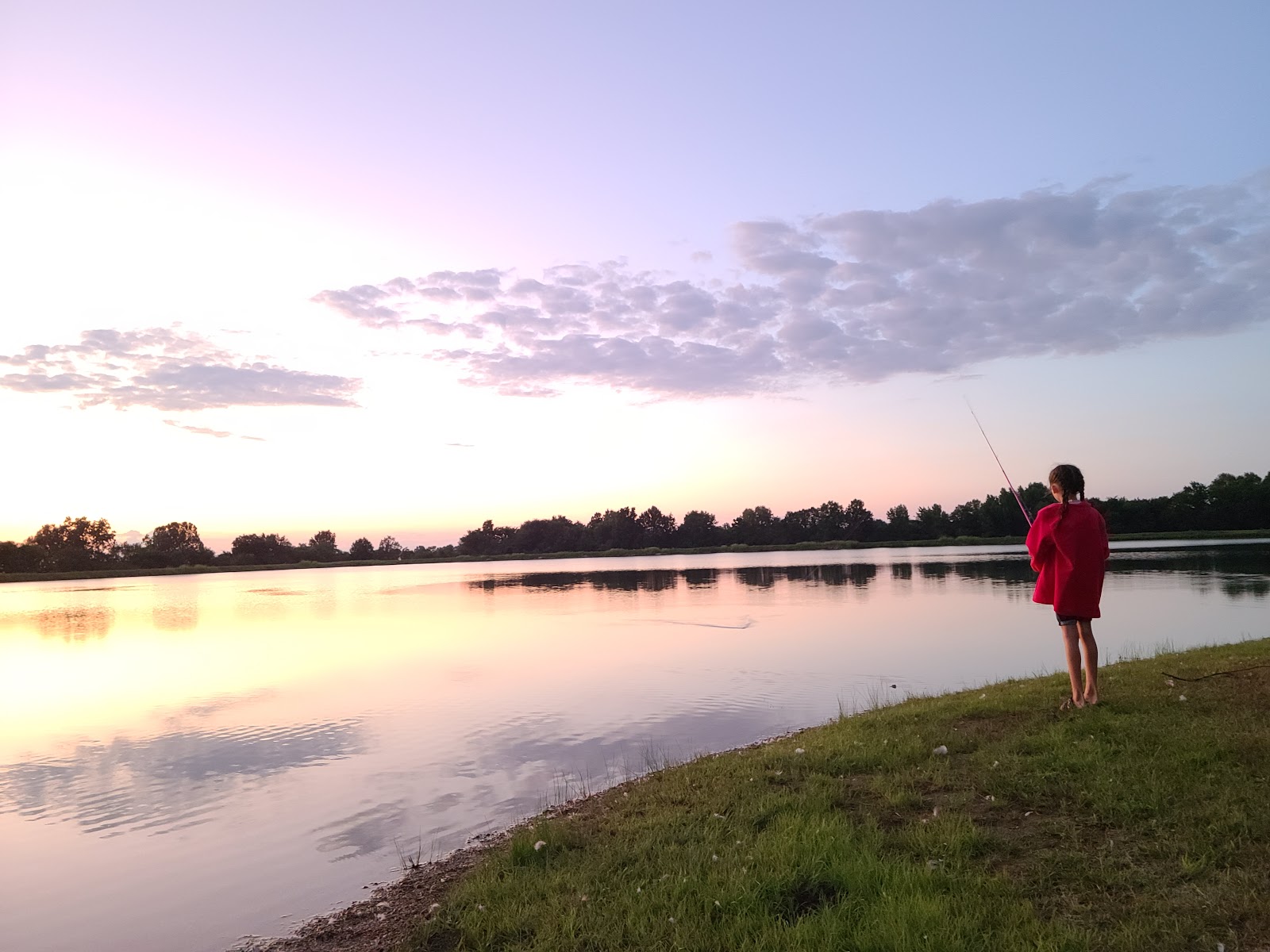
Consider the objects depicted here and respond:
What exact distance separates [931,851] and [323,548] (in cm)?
17811

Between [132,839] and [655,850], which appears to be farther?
[132,839]

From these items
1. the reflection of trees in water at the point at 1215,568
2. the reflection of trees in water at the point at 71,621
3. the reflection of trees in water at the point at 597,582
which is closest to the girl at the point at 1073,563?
the reflection of trees in water at the point at 1215,568

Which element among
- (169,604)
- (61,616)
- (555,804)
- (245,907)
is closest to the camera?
(245,907)

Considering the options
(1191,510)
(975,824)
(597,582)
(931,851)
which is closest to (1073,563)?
(975,824)

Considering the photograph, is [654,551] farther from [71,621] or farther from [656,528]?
[71,621]

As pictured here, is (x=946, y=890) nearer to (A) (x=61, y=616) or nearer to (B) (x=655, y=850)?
(B) (x=655, y=850)

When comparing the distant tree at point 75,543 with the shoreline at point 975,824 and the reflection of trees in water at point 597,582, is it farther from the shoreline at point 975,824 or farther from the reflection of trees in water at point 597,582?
the shoreline at point 975,824

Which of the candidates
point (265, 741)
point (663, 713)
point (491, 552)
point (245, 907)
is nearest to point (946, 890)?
point (245, 907)

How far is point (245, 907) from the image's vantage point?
7309mm

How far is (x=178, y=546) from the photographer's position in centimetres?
14100

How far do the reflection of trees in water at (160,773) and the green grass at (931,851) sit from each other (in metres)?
6.17

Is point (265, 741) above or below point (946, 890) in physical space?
below

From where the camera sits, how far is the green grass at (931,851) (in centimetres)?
452

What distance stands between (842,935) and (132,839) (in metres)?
8.88
